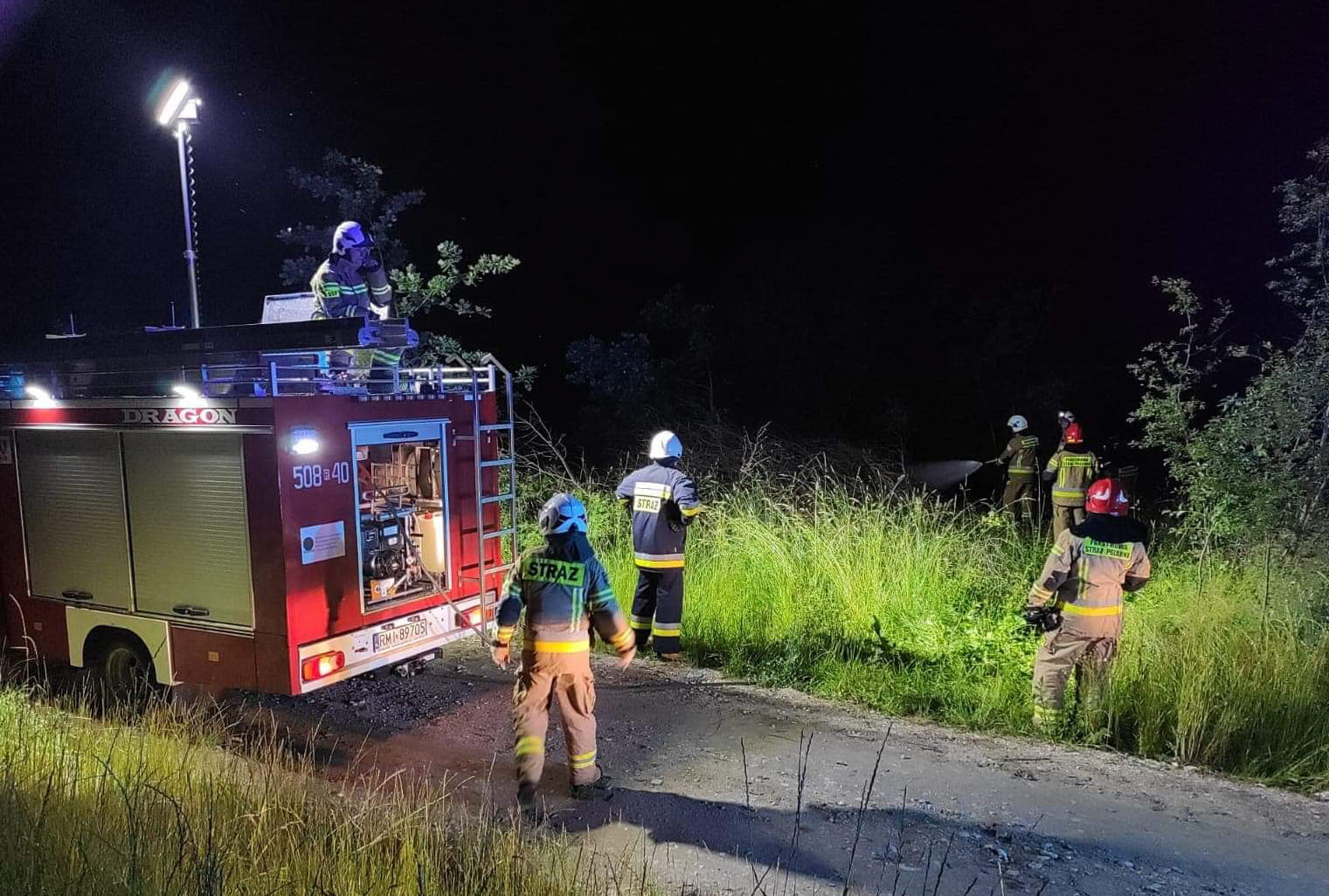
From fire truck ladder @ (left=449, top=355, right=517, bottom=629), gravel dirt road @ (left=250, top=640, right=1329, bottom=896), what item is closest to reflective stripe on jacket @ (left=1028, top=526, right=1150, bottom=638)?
gravel dirt road @ (left=250, top=640, right=1329, bottom=896)

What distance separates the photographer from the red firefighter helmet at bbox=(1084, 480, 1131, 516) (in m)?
5.14

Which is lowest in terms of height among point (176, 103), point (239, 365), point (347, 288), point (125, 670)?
point (125, 670)

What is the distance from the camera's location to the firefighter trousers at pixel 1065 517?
10562mm

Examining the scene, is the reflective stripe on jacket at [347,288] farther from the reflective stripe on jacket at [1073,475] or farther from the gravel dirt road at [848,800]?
the reflective stripe on jacket at [1073,475]

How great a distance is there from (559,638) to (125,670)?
356 centimetres

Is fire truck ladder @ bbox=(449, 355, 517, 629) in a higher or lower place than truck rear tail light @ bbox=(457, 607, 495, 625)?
Result: higher

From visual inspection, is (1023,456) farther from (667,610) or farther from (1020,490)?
(667,610)

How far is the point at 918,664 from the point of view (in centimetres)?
612

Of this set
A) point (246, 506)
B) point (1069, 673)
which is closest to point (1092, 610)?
point (1069, 673)

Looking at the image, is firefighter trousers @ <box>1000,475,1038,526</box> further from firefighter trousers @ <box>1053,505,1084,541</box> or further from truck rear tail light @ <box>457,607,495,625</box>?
truck rear tail light @ <box>457,607,495,625</box>

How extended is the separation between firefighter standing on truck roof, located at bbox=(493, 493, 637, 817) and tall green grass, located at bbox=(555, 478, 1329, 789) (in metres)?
2.10

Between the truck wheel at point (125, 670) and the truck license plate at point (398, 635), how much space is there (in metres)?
1.54

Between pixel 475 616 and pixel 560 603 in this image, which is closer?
pixel 560 603

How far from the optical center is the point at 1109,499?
5.15 meters
